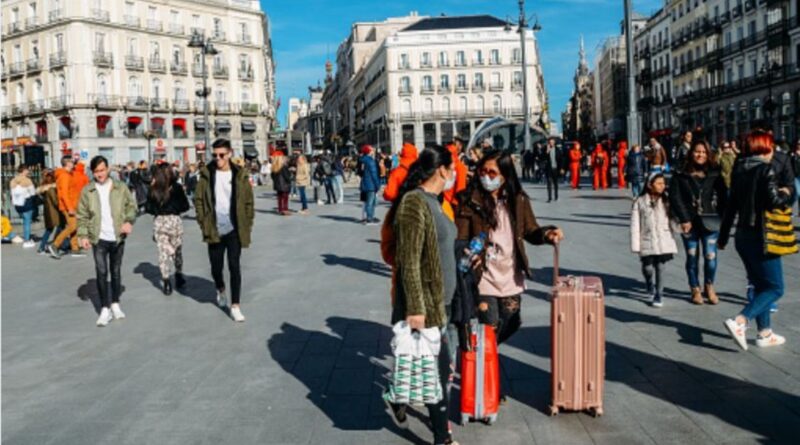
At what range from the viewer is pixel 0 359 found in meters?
6.07

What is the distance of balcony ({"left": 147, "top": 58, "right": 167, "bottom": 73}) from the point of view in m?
56.5

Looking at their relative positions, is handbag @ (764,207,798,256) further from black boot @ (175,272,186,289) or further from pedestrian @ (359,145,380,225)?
pedestrian @ (359,145,380,225)

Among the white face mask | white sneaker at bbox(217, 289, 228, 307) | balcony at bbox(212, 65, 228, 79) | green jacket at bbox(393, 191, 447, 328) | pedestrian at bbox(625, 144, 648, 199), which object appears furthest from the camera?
balcony at bbox(212, 65, 228, 79)

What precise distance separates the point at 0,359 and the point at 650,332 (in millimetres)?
5239

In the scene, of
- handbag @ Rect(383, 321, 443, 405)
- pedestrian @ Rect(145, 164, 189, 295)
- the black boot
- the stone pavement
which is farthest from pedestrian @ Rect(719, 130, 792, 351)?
the black boot

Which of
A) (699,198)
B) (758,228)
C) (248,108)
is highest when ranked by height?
(248,108)

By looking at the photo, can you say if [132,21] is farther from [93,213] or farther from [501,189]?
[501,189]

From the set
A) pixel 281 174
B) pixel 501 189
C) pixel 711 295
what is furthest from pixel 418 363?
pixel 281 174

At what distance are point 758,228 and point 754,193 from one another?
0.25 metres

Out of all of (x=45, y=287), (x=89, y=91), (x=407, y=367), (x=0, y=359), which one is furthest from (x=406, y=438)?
(x=89, y=91)

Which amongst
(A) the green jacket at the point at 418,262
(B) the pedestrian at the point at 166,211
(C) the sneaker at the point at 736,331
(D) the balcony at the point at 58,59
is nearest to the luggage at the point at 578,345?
(A) the green jacket at the point at 418,262

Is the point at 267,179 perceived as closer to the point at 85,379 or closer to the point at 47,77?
the point at 47,77

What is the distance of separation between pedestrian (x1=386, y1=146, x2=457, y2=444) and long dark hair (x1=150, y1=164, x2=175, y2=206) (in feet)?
19.0

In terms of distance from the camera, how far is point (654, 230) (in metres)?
7.07
